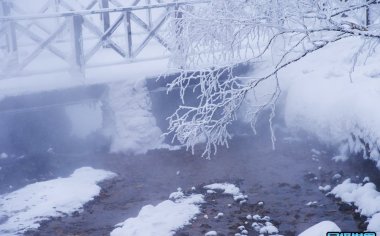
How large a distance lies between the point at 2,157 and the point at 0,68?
1536 millimetres

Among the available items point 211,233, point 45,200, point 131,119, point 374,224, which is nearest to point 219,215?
point 211,233

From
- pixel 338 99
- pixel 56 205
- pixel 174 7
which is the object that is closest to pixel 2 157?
pixel 56 205

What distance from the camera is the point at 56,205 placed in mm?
5598

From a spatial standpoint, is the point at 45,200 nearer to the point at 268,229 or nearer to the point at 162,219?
the point at 162,219

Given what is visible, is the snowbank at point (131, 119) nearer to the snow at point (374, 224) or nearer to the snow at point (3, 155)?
the snow at point (3, 155)

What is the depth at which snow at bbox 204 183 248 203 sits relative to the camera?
5.74m

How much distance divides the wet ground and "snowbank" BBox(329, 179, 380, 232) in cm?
14

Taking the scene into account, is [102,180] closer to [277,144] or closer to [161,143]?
[161,143]

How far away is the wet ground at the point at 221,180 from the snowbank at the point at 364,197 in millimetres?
142

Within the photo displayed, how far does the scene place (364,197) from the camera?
5176mm

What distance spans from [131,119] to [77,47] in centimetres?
160

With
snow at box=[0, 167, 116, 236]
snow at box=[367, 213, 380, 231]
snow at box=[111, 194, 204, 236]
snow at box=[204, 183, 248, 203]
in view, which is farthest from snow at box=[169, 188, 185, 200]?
snow at box=[367, 213, 380, 231]

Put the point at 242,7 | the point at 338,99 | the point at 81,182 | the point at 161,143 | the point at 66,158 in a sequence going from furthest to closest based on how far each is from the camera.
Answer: the point at 161,143
the point at 66,158
the point at 338,99
the point at 81,182
the point at 242,7

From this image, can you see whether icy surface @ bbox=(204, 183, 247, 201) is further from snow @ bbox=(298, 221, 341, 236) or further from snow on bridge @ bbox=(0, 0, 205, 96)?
snow on bridge @ bbox=(0, 0, 205, 96)
